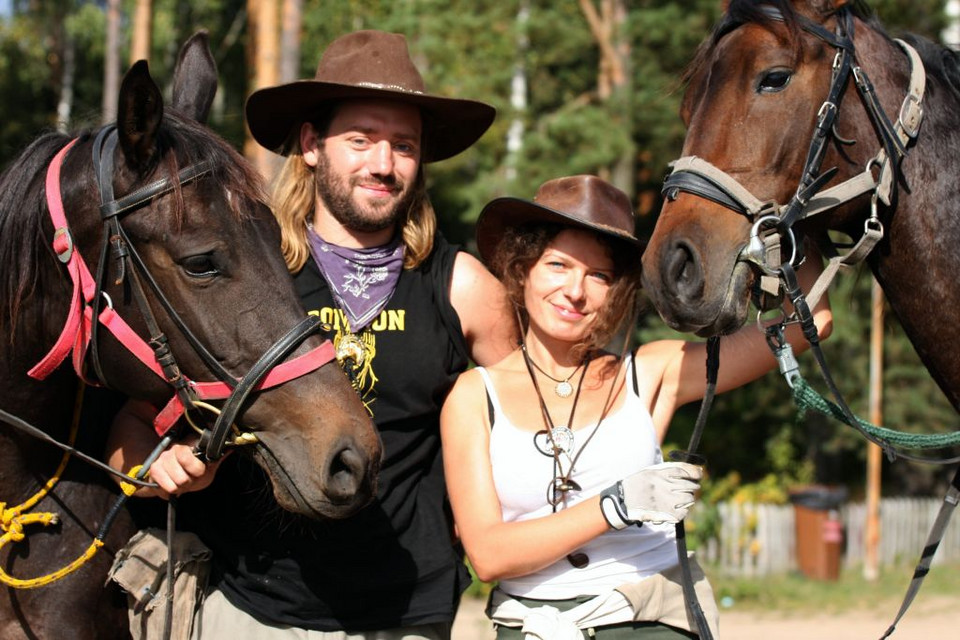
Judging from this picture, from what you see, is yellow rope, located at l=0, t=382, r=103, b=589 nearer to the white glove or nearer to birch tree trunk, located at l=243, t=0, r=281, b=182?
the white glove

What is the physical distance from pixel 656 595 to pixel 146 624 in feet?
4.79

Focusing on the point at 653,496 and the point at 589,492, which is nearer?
the point at 653,496

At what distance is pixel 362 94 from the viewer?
324 centimetres

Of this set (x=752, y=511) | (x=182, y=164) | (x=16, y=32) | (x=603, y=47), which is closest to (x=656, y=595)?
(x=182, y=164)

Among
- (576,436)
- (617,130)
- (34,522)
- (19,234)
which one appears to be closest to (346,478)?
(576,436)

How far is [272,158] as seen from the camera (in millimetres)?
7777

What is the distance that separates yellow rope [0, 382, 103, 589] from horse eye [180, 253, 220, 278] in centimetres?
62

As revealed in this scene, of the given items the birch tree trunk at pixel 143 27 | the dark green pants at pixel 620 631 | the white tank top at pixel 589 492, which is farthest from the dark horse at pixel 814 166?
the birch tree trunk at pixel 143 27

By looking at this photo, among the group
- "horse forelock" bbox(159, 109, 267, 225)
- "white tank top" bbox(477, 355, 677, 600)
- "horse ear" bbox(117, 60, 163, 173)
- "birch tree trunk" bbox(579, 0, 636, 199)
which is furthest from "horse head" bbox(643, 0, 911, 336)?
"birch tree trunk" bbox(579, 0, 636, 199)

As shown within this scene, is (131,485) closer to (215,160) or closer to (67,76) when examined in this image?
(215,160)

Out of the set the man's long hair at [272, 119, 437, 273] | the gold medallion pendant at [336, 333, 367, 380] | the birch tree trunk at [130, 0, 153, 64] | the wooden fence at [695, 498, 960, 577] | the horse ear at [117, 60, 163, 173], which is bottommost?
the wooden fence at [695, 498, 960, 577]

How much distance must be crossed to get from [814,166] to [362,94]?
1.41 metres

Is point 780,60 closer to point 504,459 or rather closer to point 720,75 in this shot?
point 720,75

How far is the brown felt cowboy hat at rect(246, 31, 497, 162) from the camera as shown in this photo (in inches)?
127
